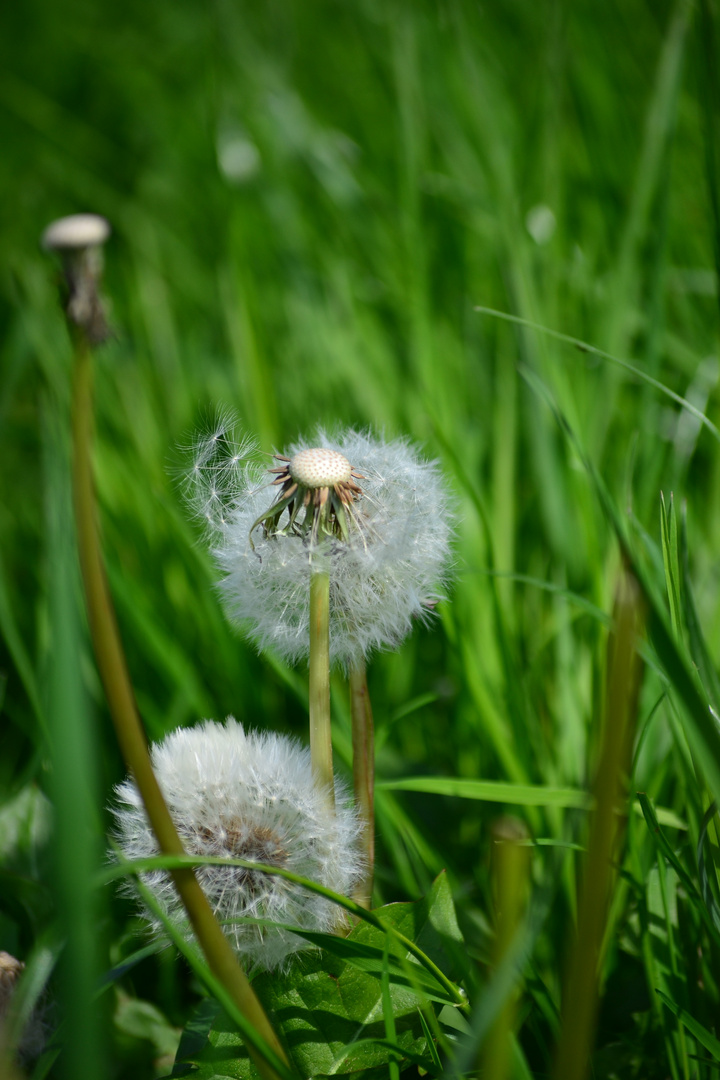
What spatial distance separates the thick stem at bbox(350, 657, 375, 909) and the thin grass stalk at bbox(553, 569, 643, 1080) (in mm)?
389

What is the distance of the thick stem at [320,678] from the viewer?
0.75 meters

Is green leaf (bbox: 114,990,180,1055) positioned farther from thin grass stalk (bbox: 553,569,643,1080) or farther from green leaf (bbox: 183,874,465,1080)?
thin grass stalk (bbox: 553,569,643,1080)

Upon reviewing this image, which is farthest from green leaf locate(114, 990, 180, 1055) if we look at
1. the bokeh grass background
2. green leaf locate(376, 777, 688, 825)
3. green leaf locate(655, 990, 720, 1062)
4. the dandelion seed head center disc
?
the dandelion seed head center disc

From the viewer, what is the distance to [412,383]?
216cm

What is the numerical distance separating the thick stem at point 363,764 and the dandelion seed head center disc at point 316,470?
21 centimetres

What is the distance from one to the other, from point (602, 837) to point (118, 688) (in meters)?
0.31

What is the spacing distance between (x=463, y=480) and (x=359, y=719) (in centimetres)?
57

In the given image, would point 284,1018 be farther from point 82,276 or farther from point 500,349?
point 500,349

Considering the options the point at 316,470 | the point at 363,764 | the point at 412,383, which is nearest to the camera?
the point at 316,470

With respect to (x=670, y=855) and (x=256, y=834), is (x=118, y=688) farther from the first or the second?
(x=670, y=855)

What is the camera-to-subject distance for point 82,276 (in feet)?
1.63

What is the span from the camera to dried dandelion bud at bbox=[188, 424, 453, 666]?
2.61 feet

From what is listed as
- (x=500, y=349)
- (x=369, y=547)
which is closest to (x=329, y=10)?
(x=500, y=349)

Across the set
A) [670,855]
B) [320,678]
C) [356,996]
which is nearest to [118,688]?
[320,678]
